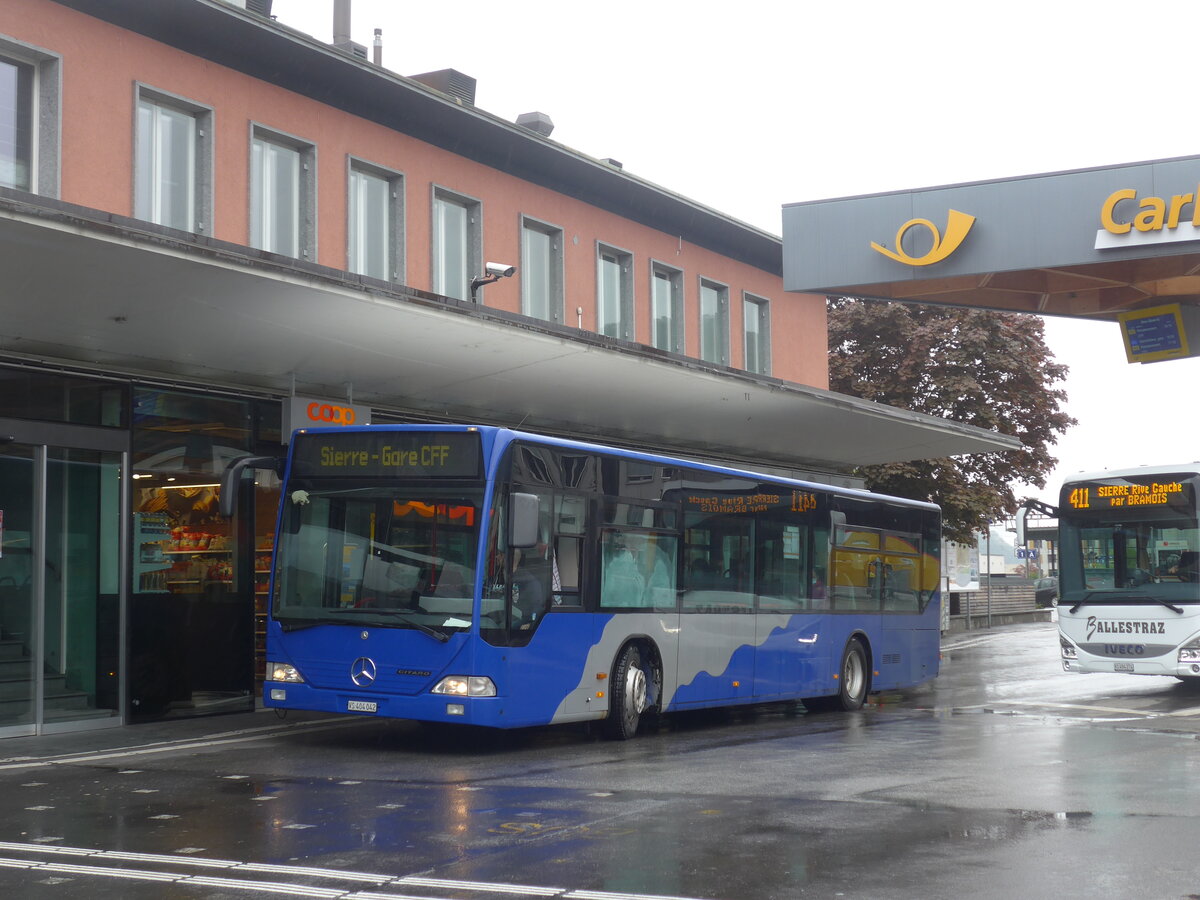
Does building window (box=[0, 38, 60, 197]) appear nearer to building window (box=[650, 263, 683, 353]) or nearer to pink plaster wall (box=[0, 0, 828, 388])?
pink plaster wall (box=[0, 0, 828, 388])

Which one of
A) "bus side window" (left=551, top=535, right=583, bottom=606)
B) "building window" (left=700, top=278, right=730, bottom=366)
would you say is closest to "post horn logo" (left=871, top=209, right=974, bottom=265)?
"bus side window" (left=551, top=535, right=583, bottom=606)

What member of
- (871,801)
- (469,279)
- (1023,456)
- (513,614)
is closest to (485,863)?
(871,801)

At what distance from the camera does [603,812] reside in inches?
352

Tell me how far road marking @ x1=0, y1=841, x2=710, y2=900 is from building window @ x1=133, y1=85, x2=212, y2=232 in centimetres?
1041

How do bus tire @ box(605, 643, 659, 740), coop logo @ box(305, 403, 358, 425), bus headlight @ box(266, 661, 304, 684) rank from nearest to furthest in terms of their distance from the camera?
1. bus headlight @ box(266, 661, 304, 684)
2. bus tire @ box(605, 643, 659, 740)
3. coop logo @ box(305, 403, 358, 425)

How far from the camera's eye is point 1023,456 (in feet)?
129

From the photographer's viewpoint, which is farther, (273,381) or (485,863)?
(273,381)

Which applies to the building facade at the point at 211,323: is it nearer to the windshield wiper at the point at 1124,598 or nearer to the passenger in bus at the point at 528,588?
the passenger in bus at the point at 528,588

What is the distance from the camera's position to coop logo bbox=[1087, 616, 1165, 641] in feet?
62.5

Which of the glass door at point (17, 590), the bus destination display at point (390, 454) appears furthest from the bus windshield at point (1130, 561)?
the glass door at point (17, 590)

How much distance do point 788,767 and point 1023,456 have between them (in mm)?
29519

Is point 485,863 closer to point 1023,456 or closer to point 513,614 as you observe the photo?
point 513,614

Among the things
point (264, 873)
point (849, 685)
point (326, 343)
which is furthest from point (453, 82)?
point (264, 873)

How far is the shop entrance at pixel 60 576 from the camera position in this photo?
14.0 m
